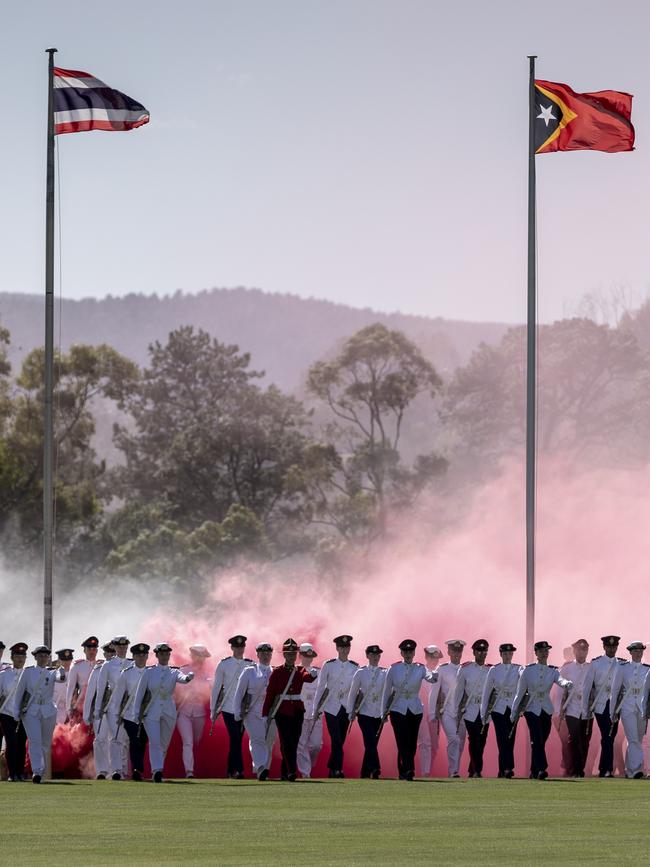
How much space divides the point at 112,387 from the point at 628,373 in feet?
67.2

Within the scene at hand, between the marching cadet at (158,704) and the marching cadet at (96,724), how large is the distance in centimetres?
74

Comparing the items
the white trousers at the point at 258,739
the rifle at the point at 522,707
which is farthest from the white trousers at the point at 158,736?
the rifle at the point at 522,707

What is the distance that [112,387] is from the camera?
2933 inches

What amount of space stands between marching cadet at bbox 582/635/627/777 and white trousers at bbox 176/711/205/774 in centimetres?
472

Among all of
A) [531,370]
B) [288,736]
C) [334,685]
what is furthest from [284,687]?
[531,370]

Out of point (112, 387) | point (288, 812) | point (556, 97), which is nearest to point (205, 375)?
point (112, 387)

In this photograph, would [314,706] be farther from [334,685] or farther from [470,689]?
[470,689]

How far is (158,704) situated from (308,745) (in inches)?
88.8

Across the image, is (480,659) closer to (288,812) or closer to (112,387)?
(288,812)

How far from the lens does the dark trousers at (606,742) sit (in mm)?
23609

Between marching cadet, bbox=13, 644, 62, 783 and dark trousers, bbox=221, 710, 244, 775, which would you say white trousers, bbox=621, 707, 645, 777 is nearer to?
dark trousers, bbox=221, 710, 244, 775

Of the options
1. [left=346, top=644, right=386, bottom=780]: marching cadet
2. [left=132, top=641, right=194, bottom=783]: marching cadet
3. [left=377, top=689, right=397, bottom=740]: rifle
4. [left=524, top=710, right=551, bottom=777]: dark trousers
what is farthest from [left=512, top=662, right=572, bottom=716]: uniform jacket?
[left=132, top=641, right=194, bottom=783]: marching cadet

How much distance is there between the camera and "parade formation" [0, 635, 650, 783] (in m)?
22.7

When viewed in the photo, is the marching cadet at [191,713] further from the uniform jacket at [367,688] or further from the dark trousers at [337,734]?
the uniform jacket at [367,688]
